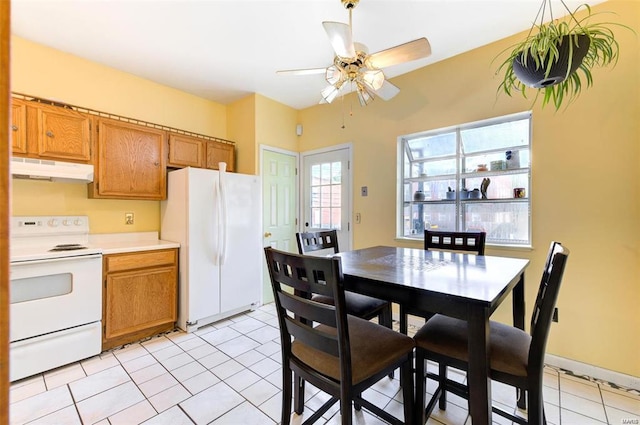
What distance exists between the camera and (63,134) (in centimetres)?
241

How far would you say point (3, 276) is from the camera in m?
0.44

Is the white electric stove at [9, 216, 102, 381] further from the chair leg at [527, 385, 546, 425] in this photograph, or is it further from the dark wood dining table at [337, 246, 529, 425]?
the chair leg at [527, 385, 546, 425]

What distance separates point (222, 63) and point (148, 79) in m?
1.03

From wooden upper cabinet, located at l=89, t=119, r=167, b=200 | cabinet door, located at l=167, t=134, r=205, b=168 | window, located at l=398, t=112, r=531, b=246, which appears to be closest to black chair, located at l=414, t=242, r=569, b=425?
window, located at l=398, t=112, r=531, b=246

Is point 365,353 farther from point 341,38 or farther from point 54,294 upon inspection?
point 54,294

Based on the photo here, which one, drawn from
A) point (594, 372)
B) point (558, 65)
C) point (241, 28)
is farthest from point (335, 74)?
point (594, 372)

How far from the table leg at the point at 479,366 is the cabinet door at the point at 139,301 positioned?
108 inches

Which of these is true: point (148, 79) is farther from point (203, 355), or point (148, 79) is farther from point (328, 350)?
point (328, 350)

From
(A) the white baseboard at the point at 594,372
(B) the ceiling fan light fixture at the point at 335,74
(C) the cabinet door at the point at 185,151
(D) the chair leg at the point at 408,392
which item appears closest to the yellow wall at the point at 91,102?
(C) the cabinet door at the point at 185,151

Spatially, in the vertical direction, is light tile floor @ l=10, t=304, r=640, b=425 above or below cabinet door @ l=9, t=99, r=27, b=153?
below

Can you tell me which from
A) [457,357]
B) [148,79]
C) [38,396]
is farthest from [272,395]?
[148,79]

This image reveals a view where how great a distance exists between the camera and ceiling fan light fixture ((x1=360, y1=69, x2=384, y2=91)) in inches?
74.8

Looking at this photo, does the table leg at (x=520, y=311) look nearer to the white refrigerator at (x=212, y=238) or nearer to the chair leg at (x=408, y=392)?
the chair leg at (x=408, y=392)

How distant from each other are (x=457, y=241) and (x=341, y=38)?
1.73 m
